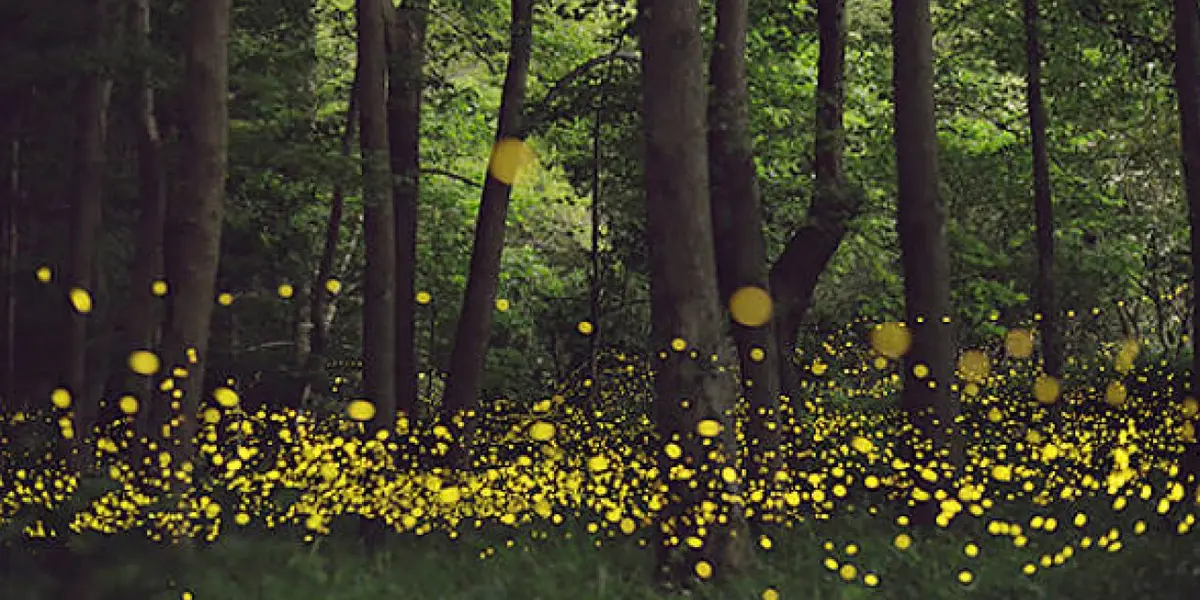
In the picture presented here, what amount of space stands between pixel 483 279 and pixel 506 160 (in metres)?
1.43

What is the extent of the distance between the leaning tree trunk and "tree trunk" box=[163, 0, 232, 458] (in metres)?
5.93

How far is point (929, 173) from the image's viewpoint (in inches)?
479

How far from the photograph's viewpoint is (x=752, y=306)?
13055 mm

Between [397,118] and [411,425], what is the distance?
153 inches

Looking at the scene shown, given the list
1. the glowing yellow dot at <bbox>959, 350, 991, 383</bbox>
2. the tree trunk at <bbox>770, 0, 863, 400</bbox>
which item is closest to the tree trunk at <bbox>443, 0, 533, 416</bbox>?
the tree trunk at <bbox>770, 0, 863, 400</bbox>

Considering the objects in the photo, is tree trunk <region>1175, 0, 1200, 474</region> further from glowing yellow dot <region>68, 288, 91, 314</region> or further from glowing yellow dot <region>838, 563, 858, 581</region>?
glowing yellow dot <region>68, 288, 91, 314</region>

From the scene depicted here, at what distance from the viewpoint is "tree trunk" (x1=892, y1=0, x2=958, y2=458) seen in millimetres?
12078

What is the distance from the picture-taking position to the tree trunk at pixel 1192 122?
1196cm

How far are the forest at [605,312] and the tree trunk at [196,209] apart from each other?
34mm

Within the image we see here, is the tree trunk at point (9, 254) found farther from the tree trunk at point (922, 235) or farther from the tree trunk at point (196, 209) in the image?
the tree trunk at point (922, 235)

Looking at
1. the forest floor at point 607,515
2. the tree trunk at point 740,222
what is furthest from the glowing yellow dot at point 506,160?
the tree trunk at point 740,222

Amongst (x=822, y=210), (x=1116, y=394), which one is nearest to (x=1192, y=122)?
(x=822, y=210)

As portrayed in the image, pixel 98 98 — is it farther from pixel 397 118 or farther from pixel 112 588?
pixel 112 588

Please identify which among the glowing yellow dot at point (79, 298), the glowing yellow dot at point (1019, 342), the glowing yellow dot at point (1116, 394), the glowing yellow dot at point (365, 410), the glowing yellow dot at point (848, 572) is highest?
the glowing yellow dot at point (1019, 342)
